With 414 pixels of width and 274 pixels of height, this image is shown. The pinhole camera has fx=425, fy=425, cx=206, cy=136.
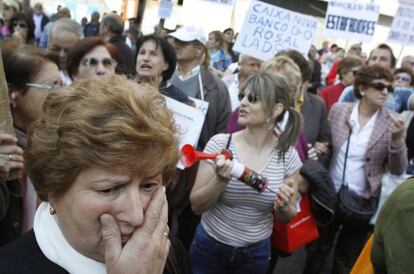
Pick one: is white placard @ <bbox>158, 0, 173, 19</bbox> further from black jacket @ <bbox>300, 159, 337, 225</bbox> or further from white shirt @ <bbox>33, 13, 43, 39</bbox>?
black jacket @ <bbox>300, 159, 337, 225</bbox>

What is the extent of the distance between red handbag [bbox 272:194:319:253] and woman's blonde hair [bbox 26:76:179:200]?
164cm

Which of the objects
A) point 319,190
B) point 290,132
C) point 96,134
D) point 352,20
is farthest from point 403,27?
point 96,134

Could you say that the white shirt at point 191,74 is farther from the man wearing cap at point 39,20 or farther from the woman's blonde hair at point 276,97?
the man wearing cap at point 39,20

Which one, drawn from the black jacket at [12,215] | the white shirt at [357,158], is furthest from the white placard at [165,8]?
the black jacket at [12,215]

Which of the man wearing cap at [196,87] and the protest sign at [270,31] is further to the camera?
the protest sign at [270,31]

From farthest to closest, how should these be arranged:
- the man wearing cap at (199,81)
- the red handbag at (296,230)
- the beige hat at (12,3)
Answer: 1. the beige hat at (12,3)
2. the man wearing cap at (199,81)
3. the red handbag at (296,230)

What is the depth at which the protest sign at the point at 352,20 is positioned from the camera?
5336mm

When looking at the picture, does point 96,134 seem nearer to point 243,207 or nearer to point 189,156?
point 189,156

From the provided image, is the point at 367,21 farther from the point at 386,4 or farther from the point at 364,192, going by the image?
the point at 386,4

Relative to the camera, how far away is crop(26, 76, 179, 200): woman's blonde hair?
42.4 inches

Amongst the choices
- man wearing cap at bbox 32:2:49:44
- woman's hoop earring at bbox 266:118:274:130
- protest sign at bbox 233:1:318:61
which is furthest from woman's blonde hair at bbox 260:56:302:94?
man wearing cap at bbox 32:2:49:44

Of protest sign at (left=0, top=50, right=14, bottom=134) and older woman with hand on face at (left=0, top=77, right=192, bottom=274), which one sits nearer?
older woman with hand on face at (left=0, top=77, right=192, bottom=274)

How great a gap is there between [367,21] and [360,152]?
9.33 ft

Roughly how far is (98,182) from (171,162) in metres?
0.25
